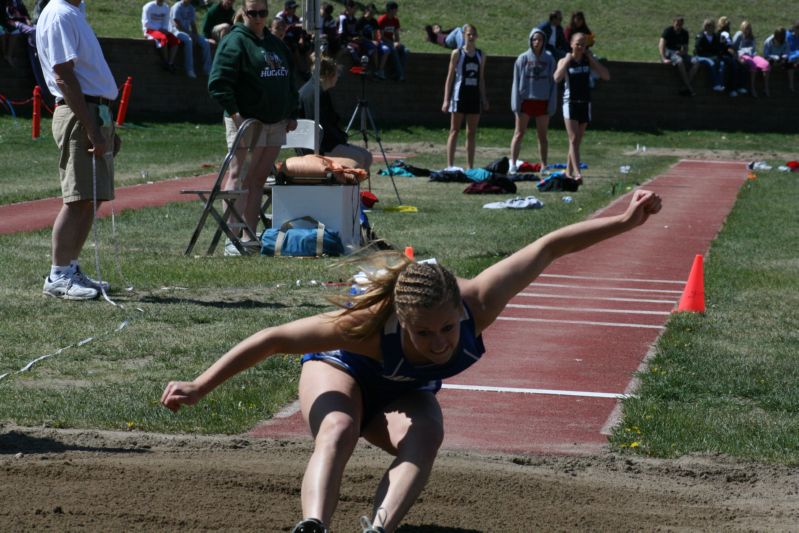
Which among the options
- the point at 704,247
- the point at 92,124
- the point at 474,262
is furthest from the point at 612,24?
the point at 92,124

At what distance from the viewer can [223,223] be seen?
10914 mm

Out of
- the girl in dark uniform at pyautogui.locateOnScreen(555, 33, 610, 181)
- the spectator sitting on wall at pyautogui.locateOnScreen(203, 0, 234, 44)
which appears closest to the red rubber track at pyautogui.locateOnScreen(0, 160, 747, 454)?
the girl in dark uniform at pyautogui.locateOnScreen(555, 33, 610, 181)

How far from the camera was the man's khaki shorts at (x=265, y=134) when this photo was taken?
11.1 metres

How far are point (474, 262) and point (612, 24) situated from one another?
98.3 feet

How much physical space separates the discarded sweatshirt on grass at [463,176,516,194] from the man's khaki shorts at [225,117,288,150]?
5811 mm

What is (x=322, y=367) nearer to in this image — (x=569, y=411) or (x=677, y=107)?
(x=569, y=411)

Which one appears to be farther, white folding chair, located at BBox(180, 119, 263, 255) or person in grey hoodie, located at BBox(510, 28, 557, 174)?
person in grey hoodie, located at BBox(510, 28, 557, 174)

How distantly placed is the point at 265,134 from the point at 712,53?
69.5 ft

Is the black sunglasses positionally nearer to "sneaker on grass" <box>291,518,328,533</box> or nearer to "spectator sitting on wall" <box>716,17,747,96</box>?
"sneaker on grass" <box>291,518,328,533</box>

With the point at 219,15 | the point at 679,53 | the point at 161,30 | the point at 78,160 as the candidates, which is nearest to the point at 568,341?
the point at 78,160

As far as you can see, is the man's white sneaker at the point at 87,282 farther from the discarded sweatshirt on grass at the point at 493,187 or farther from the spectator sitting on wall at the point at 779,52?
the spectator sitting on wall at the point at 779,52

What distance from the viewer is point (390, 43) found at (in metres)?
29.1

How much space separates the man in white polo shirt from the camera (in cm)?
837

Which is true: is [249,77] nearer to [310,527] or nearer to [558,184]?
[558,184]
